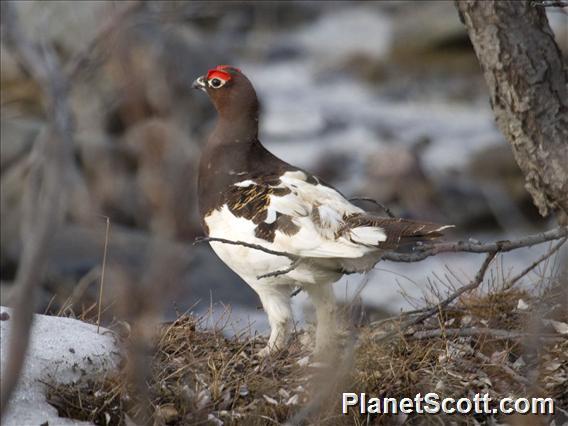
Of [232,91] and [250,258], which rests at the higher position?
[232,91]

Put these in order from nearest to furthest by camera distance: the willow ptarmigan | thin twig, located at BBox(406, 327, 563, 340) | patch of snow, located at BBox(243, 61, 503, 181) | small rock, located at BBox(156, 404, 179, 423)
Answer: small rock, located at BBox(156, 404, 179, 423) → the willow ptarmigan → thin twig, located at BBox(406, 327, 563, 340) → patch of snow, located at BBox(243, 61, 503, 181)

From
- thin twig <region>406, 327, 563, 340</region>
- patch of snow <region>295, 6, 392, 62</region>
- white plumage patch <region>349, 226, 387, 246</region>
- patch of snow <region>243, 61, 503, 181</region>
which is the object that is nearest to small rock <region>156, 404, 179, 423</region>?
white plumage patch <region>349, 226, 387, 246</region>

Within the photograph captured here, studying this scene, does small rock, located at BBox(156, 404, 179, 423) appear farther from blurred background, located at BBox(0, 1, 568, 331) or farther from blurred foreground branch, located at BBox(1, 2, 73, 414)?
blurred foreground branch, located at BBox(1, 2, 73, 414)

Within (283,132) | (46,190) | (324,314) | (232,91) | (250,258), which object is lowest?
(283,132)

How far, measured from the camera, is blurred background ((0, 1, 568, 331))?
4082 millimetres

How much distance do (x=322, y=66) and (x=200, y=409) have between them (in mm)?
12932

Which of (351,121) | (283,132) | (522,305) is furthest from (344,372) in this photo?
(351,121)

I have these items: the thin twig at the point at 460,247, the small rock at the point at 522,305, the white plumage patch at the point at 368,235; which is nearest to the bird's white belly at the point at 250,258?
the white plumage patch at the point at 368,235

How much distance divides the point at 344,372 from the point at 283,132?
10302 mm

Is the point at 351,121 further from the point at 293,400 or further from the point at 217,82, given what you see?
the point at 293,400

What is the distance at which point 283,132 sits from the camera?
13680 mm

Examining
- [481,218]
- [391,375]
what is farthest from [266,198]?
[481,218]

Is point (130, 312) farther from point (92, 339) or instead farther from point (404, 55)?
point (404, 55)

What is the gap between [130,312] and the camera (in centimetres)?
186
